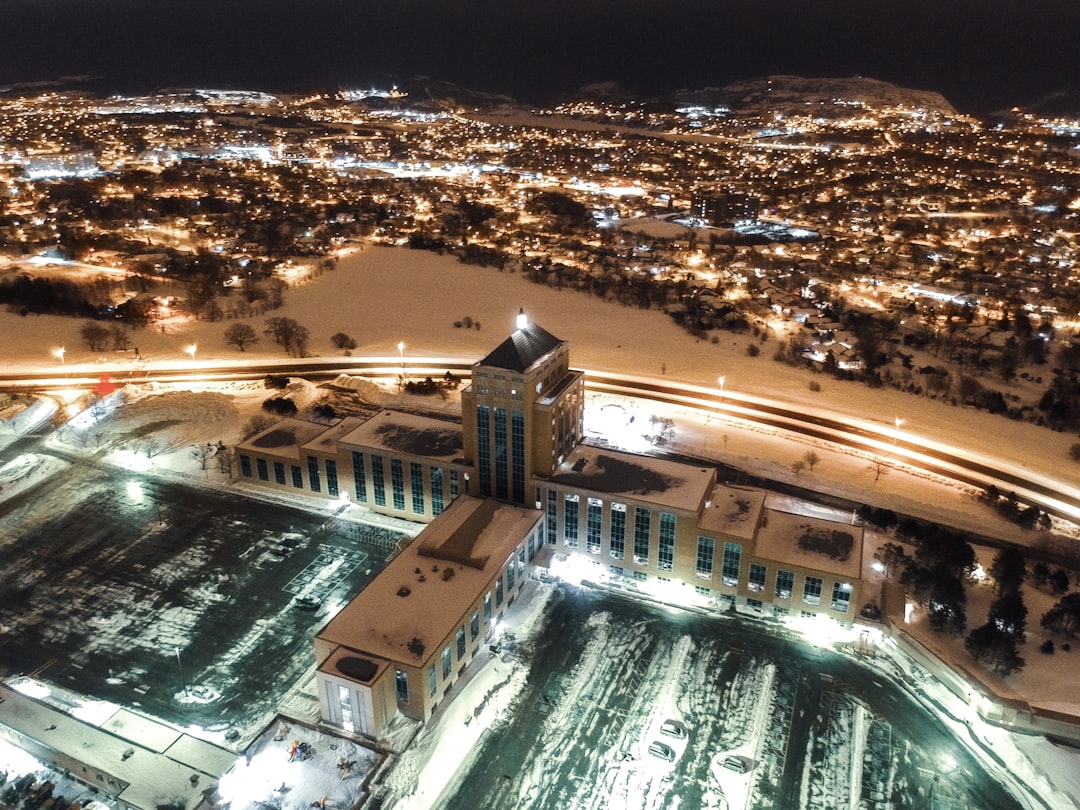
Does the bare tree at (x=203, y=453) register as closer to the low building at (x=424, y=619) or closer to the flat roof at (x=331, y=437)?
the flat roof at (x=331, y=437)

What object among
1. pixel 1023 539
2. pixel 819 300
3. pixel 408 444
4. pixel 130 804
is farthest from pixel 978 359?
pixel 130 804

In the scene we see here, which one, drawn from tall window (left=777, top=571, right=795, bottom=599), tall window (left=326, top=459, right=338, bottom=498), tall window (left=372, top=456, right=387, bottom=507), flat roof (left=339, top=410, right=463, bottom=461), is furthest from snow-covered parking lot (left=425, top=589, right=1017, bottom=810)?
tall window (left=326, top=459, right=338, bottom=498)

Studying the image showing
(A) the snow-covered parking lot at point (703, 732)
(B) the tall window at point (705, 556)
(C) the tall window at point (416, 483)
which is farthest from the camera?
Result: (C) the tall window at point (416, 483)

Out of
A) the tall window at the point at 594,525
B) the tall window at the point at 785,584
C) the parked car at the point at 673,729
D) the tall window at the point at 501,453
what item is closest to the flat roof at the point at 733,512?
the tall window at the point at 785,584

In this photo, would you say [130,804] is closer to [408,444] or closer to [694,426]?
[408,444]

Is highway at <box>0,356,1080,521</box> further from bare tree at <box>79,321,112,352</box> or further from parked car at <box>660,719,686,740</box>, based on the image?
parked car at <box>660,719,686,740</box>

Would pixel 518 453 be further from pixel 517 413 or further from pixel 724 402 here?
pixel 724 402
